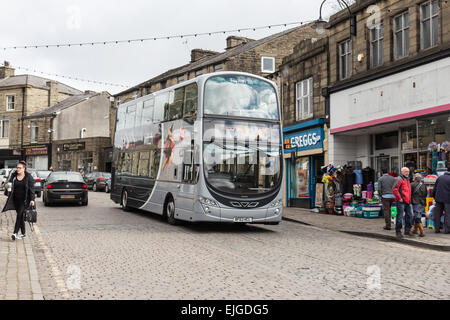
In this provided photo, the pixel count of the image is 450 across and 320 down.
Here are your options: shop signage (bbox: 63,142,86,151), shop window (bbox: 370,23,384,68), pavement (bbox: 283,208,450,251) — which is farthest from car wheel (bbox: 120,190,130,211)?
shop signage (bbox: 63,142,86,151)

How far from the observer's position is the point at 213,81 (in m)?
13.2

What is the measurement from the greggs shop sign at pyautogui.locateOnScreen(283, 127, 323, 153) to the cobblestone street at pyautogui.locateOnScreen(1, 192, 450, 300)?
8.05 m

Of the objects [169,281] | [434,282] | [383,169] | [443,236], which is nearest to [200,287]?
[169,281]

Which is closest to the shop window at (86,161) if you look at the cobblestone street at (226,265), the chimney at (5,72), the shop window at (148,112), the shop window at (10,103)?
the shop window at (10,103)

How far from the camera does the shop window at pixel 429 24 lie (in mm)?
15534

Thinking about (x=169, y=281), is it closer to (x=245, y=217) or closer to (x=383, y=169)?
(x=245, y=217)

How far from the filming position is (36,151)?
53906mm

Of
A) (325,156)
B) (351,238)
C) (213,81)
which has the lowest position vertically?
(351,238)

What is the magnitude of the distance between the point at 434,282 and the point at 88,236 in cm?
802

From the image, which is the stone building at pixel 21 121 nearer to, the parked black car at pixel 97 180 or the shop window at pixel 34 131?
the shop window at pixel 34 131

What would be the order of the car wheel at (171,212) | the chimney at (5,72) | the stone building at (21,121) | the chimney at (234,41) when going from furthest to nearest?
the chimney at (5,72) → the stone building at (21,121) → the chimney at (234,41) → the car wheel at (171,212)

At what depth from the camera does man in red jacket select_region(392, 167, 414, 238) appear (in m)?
12.2

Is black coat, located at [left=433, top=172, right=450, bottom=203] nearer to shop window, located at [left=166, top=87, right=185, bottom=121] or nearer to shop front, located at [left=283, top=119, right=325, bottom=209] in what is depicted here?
shop window, located at [left=166, top=87, right=185, bottom=121]

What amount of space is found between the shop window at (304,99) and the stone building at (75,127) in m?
30.5
